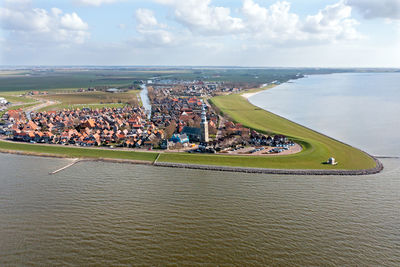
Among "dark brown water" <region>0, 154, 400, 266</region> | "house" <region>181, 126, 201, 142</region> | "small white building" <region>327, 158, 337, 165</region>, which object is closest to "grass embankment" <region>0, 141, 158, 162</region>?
"dark brown water" <region>0, 154, 400, 266</region>

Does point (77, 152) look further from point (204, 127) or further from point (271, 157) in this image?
point (271, 157)

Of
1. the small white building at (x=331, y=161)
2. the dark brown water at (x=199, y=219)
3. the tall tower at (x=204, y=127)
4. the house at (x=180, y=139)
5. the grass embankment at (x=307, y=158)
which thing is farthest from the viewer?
the tall tower at (x=204, y=127)

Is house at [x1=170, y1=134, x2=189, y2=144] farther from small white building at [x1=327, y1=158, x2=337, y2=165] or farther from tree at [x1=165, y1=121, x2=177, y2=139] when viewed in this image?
small white building at [x1=327, y1=158, x2=337, y2=165]

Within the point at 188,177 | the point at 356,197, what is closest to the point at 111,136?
the point at 188,177

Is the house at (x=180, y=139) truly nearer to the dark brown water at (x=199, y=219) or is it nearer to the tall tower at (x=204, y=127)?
the tall tower at (x=204, y=127)

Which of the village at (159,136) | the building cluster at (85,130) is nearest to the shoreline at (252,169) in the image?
the village at (159,136)

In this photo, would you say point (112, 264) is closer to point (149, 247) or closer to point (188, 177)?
point (149, 247)
